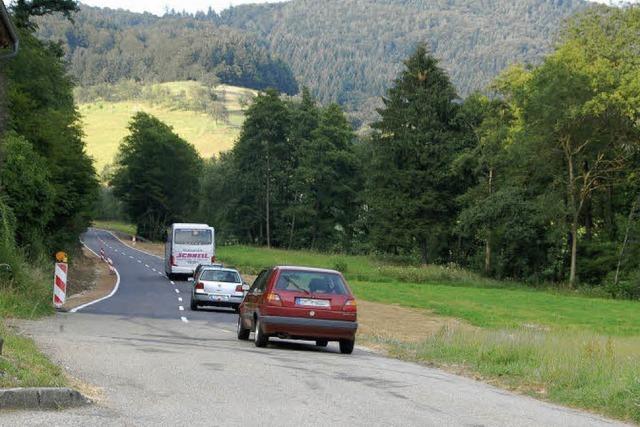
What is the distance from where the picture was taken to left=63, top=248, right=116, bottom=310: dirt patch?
36119 mm

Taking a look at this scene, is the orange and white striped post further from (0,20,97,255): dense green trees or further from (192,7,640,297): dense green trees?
(192,7,640,297): dense green trees

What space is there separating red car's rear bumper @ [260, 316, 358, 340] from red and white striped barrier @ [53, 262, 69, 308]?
10.3 meters

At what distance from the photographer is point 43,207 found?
135ft

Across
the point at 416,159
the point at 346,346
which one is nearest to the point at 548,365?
the point at 346,346

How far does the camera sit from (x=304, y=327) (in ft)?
58.1

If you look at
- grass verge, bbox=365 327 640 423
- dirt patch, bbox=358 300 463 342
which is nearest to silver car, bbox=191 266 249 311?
dirt patch, bbox=358 300 463 342

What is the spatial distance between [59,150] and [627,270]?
37.1 m

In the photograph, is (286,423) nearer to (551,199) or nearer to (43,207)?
(43,207)

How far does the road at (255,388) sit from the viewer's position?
9.28 m

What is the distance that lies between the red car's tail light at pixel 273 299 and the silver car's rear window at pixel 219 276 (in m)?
15.9

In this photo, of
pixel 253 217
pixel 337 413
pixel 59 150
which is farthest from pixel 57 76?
pixel 337 413

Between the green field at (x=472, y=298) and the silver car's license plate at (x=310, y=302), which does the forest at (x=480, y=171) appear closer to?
the green field at (x=472, y=298)

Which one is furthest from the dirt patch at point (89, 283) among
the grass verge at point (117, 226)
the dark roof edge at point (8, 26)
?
the grass verge at point (117, 226)

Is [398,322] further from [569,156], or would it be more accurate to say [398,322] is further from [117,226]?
[117,226]
